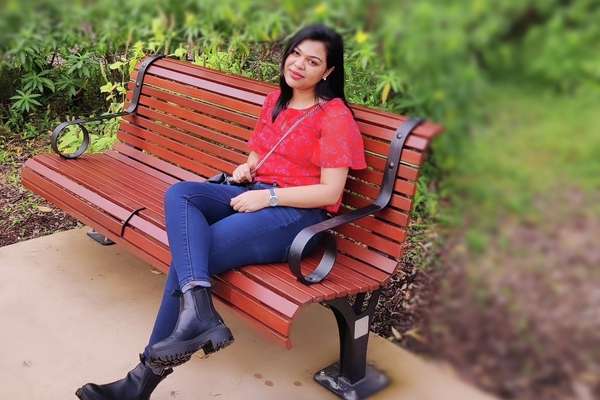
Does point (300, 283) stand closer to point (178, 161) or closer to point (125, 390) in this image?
point (125, 390)

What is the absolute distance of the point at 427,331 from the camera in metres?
1.36

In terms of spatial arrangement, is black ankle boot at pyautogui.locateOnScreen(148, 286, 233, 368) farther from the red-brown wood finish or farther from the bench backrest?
the bench backrest

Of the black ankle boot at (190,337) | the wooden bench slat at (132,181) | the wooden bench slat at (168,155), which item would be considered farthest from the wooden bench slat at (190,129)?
the black ankle boot at (190,337)

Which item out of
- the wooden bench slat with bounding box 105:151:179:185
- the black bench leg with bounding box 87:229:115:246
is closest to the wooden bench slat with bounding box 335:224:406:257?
the wooden bench slat with bounding box 105:151:179:185

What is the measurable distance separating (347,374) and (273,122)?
1084 mm

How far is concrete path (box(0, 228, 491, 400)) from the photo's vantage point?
269cm

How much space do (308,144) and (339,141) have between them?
0.17 m

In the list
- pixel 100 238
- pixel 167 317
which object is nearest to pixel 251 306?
pixel 167 317

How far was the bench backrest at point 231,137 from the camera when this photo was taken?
2660mm

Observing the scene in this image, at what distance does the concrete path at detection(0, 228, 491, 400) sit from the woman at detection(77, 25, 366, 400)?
315mm

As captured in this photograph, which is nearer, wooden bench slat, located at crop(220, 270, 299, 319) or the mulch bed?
the mulch bed

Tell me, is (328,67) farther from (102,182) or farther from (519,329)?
(519,329)

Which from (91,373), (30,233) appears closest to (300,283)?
(91,373)

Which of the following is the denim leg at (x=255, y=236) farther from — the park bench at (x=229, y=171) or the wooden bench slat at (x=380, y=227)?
the wooden bench slat at (x=380, y=227)
